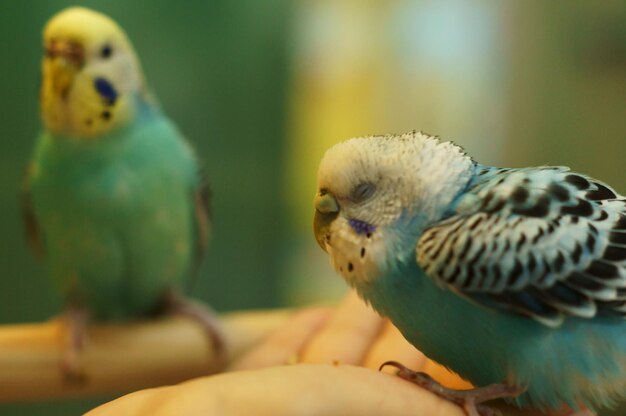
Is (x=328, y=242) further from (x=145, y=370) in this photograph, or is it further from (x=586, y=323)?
(x=145, y=370)

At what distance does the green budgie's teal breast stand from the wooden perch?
10 cm

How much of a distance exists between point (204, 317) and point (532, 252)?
0.87 meters

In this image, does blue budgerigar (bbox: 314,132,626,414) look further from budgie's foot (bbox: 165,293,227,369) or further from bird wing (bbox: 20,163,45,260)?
bird wing (bbox: 20,163,45,260)

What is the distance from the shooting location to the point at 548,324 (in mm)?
621

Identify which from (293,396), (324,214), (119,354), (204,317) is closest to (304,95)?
(204,317)

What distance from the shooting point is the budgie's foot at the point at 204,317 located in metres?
1.30

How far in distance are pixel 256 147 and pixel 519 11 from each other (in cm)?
84

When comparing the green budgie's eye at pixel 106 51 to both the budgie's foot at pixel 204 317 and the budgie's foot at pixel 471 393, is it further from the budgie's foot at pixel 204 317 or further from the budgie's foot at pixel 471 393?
the budgie's foot at pixel 471 393

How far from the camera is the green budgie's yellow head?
47.0 inches

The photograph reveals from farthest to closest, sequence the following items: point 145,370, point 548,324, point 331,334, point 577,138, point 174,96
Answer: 1. point 174,96
2. point 577,138
3. point 145,370
4. point 331,334
5. point 548,324

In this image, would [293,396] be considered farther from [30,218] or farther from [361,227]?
[30,218]

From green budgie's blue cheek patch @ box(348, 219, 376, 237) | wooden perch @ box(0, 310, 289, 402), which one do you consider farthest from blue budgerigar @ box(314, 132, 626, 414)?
wooden perch @ box(0, 310, 289, 402)

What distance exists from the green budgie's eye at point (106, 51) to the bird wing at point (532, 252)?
801 mm

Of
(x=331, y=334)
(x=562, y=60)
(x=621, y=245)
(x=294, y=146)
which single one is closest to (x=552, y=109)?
(x=562, y=60)
